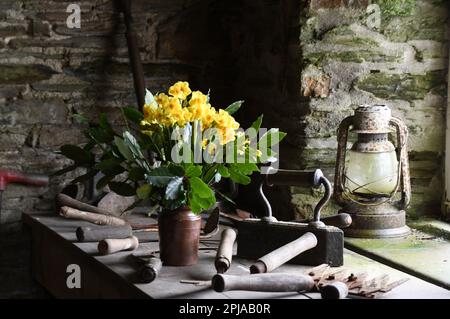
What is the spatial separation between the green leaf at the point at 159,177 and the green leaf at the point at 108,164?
140mm

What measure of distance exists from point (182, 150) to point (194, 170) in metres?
0.06

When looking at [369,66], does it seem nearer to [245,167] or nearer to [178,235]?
[245,167]

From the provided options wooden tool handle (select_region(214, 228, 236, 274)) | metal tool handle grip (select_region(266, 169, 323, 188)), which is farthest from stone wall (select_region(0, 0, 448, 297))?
wooden tool handle (select_region(214, 228, 236, 274))

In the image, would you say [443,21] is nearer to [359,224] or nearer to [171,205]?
[359,224]

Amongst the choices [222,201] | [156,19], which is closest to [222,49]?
[156,19]

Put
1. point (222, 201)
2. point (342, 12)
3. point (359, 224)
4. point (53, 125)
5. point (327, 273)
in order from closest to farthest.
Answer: point (327, 273) < point (359, 224) < point (342, 12) < point (222, 201) < point (53, 125)

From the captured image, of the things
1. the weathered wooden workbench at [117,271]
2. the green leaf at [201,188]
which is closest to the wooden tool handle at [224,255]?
the weathered wooden workbench at [117,271]

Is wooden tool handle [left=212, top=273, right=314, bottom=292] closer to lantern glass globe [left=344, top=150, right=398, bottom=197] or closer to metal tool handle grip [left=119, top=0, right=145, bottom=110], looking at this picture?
lantern glass globe [left=344, top=150, right=398, bottom=197]

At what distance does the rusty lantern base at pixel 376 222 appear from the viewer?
2.30 m

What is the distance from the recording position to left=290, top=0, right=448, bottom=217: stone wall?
2.49 meters

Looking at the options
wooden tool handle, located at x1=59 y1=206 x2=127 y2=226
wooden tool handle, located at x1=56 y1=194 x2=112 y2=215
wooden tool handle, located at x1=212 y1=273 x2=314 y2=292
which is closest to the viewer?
wooden tool handle, located at x1=212 y1=273 x2=314 y2=292

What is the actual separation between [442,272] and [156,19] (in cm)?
166

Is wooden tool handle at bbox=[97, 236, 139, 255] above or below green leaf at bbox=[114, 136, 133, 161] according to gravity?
below

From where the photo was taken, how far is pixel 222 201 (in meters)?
2.75
